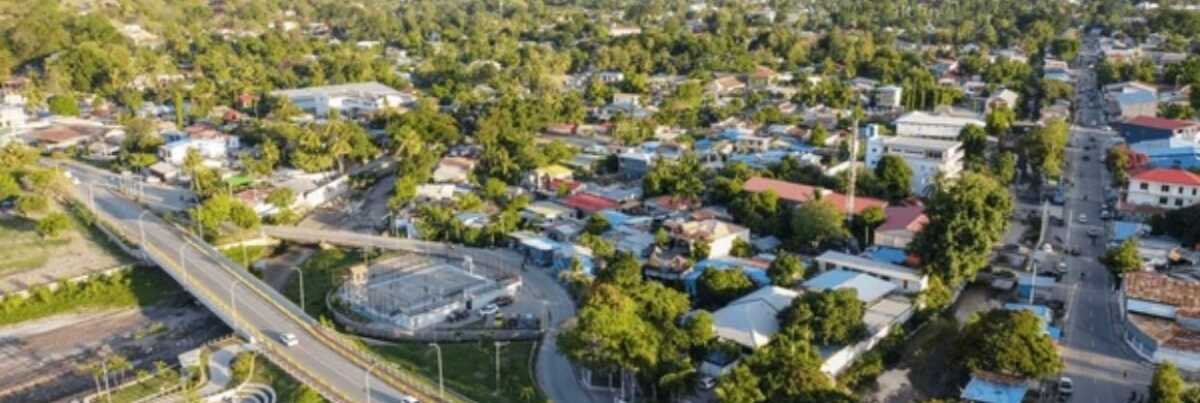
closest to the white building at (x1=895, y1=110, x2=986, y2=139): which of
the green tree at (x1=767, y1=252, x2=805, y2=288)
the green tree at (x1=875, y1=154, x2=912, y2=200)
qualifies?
the green tree at (x1=875, y1=154, x2=912, y2=200)

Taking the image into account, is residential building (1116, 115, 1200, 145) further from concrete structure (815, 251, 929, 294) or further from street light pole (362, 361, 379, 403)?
street light pole (362, 361, 379, 403)

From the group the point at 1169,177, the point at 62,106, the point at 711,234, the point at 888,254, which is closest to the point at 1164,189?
the point at 1169,177

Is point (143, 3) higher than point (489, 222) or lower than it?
higher

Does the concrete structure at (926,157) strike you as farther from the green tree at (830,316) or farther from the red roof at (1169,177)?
the green tree at (830,316)

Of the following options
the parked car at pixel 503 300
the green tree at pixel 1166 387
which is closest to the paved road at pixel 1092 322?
the green tree at pixel 1166 387

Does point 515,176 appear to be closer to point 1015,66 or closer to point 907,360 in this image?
point 907,360

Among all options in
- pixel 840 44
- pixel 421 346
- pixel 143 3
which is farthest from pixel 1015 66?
pixel 143 3

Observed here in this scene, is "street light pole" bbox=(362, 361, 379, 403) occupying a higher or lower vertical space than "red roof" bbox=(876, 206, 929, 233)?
lower
